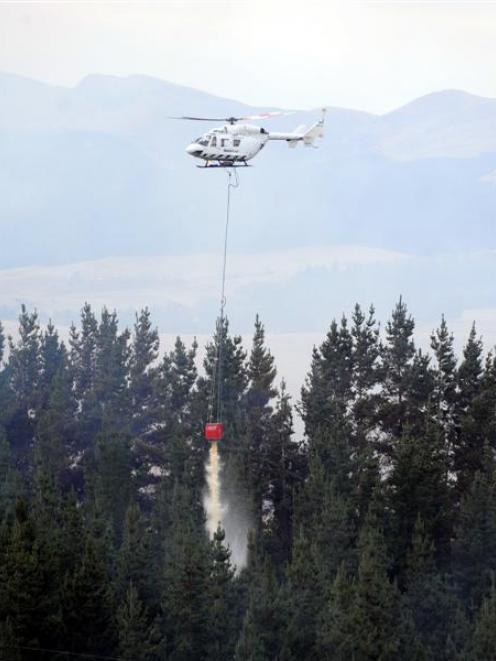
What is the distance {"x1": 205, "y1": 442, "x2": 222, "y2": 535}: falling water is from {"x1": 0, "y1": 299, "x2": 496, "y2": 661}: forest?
81cm

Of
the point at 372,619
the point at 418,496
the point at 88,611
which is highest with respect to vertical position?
the point at 418,496

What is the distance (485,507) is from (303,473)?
70.6 feet

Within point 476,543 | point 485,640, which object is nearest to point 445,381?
point 476,543

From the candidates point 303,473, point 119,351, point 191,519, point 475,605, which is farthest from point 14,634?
point 119,351

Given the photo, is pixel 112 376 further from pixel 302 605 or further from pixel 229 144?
pixel 302 605

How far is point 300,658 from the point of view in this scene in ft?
211

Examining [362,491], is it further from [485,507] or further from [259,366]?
[259,366]

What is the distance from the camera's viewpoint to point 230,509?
92.0m

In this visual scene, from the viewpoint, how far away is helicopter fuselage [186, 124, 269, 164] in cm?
7350

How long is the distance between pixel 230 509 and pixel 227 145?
28.8 m

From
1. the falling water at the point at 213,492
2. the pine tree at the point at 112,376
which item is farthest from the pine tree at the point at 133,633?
the pine tree at the point at 112,376

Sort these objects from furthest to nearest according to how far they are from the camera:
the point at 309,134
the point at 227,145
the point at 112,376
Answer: the point at 112,376, the point at 309,134, the point at 227,145

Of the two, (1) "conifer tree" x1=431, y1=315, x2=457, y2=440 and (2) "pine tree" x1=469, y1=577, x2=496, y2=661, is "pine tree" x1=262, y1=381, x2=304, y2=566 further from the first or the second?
(2) "pine tree" x1=469, y1=577, x2=496, y2=661

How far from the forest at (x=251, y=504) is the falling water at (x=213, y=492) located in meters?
0.81
